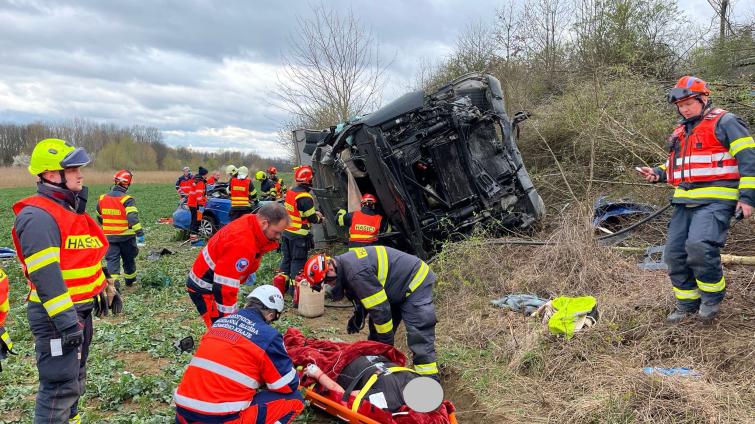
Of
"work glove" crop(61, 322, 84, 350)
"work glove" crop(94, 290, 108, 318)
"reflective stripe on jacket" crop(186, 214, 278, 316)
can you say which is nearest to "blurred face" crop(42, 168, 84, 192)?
"work glove" crop(94, 290, 108, 318)

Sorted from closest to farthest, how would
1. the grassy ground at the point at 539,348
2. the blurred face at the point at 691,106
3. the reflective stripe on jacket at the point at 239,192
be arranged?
the grassy ground at the point at 539,348
the blurred face at the point at 691,106
the reflective stripe on jacket at the point at 239,192

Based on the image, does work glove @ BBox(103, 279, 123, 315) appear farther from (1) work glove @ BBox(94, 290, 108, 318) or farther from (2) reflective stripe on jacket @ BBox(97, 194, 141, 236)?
(2) reflective stripe on jacket @ BBox(97, 194, 141, 236)

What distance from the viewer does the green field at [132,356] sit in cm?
369

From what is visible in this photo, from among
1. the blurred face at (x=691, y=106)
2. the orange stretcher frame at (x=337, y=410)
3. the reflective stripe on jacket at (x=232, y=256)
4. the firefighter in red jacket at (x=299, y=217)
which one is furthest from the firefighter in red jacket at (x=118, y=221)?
the blurred face at (x=691, y=106)

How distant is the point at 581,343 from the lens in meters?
4.00

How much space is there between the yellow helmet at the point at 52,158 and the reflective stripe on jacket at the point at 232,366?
Answer: 52.4 inches

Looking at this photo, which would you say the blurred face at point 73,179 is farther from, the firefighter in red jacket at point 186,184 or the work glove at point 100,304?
the firefighter in red jacket at point 186,184

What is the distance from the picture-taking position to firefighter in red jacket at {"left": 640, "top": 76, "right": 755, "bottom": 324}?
3789 mm

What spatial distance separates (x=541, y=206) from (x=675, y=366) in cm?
362

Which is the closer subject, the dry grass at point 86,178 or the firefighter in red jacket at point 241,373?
the firefighter in red jacket at point 241,373

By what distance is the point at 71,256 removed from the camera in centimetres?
297

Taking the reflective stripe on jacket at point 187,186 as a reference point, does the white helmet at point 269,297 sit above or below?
below

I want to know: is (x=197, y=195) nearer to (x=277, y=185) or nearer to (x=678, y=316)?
(x=277, y=185)

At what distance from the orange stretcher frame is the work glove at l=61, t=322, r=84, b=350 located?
1565mm
